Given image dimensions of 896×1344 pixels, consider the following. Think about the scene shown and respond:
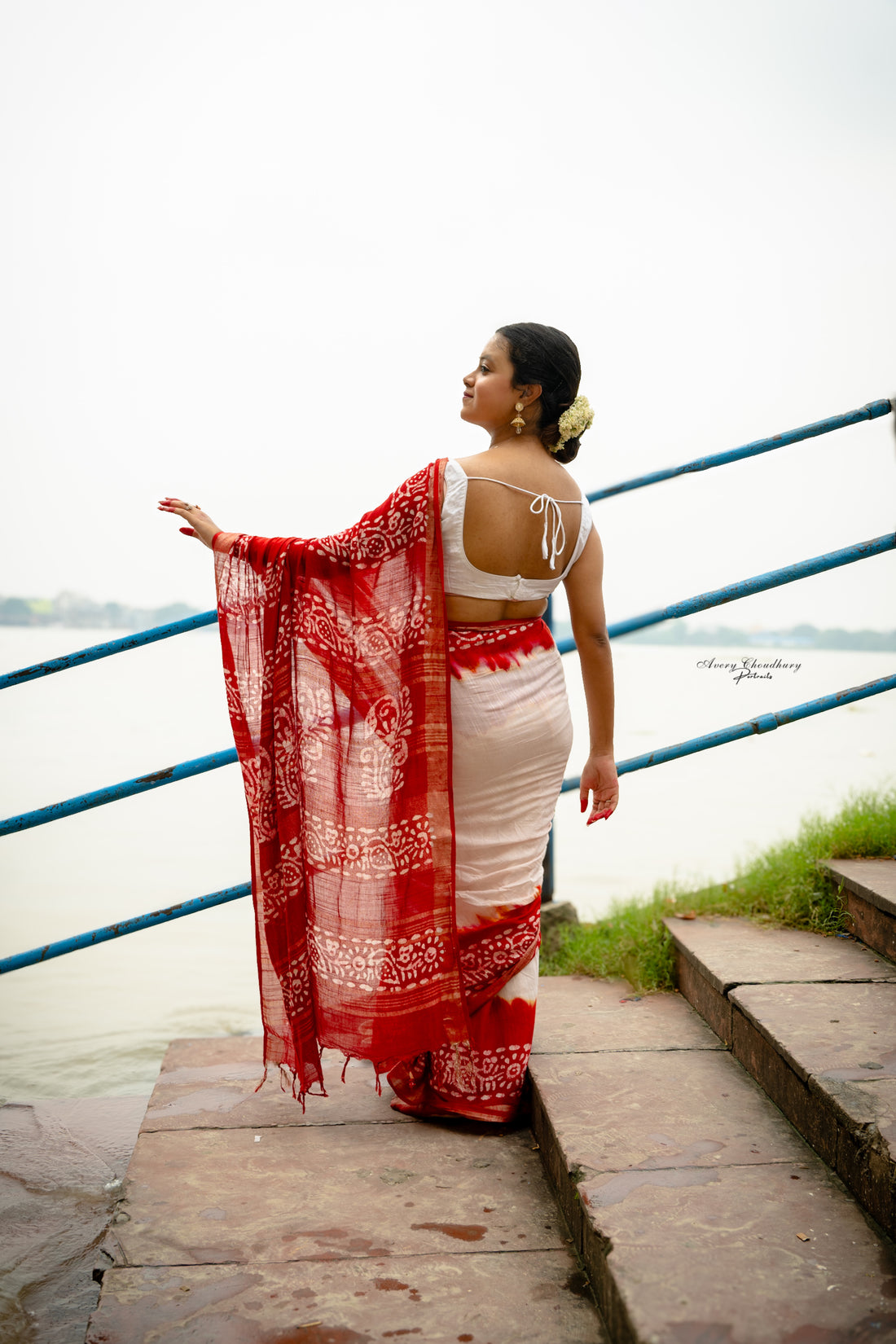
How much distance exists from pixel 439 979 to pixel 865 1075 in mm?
839

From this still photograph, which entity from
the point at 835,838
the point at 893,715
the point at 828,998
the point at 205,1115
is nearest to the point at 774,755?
the point at 893,715

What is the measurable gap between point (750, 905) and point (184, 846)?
14.8ft

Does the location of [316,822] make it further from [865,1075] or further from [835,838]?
[835,838]

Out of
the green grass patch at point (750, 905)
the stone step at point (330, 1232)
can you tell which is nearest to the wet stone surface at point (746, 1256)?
the stone step at point (330, 1232)

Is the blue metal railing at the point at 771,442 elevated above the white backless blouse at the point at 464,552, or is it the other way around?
the blue metal railing at the point at 771,442

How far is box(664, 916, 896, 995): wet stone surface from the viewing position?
2.40 meters

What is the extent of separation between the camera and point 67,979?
427 cm

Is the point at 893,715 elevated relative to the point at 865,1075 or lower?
lower

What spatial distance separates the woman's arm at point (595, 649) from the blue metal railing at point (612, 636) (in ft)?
0.72

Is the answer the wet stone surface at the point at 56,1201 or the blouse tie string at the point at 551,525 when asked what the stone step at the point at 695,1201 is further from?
the blouse tie string at the point at 551,525

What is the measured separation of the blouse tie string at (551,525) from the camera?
2.22m

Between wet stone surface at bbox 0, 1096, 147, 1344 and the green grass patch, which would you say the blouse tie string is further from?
Result: wet stone surface at bbox 0, 1096, 147, 1344

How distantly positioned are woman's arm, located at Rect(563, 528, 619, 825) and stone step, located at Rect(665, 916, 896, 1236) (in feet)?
1.78

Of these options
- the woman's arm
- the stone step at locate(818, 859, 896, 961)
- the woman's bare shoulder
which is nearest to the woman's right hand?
the woman's arm
